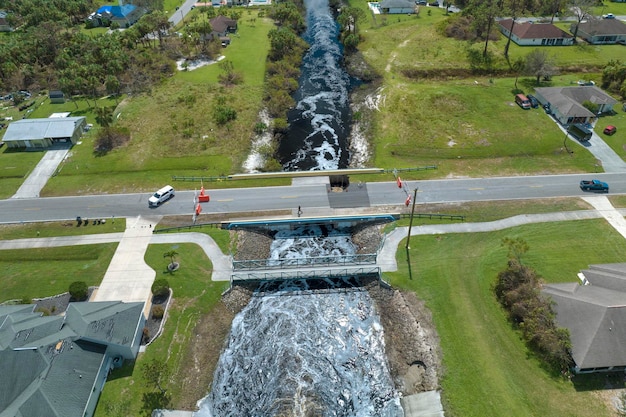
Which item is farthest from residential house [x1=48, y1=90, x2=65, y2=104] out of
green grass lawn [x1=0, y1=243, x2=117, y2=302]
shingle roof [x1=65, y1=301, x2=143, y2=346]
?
shingle roof [x1=65, y1=301, x2=143, y2=346]

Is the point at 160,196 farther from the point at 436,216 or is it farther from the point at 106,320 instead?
the point at 436,216

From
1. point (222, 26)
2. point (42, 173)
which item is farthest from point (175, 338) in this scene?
point (222, 26)

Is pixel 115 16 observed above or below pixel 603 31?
above

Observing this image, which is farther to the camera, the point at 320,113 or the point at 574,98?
the point at 320,113

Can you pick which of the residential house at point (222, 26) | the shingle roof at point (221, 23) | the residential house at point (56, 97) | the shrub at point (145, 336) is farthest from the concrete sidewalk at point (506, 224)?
the shingle roof at point (221, 23)

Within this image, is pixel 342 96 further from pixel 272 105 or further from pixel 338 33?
pixel 338 33

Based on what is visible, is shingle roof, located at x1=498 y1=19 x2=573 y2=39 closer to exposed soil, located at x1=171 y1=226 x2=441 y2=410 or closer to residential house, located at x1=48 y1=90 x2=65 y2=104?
exposed soil, located at x1=171 y1=226 x2=441 y2=410
